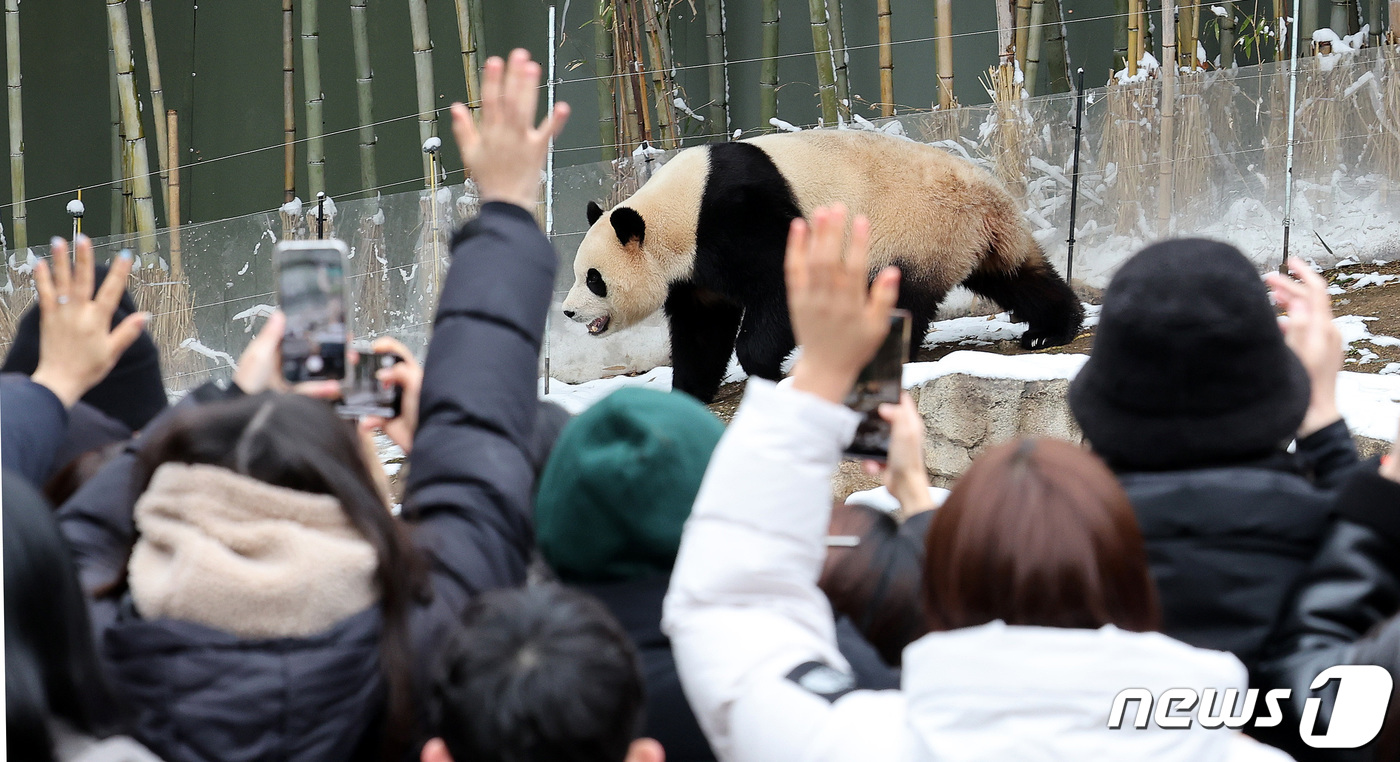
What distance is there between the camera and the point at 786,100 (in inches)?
361

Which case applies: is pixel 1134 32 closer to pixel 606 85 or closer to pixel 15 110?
pixel 606 85

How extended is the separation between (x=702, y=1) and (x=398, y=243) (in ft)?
11.8

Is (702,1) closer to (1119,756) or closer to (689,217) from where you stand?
(689,217)

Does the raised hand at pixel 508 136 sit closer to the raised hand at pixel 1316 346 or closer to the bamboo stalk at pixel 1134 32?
the raised hand at pixel 1316 346

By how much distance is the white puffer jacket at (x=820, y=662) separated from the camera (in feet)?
3.34

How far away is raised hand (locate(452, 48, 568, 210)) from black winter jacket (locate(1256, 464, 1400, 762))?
3.19 feet

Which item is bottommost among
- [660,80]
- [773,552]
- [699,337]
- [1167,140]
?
[699,337]

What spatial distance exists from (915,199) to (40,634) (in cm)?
497

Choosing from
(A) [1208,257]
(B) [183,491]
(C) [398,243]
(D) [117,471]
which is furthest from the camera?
(C) [398,243]

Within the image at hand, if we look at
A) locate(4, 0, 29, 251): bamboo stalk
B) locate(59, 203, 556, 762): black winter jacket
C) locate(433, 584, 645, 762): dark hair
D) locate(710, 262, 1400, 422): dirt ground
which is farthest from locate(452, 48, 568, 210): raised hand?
locate(4, 0, 29, 251): bamboo stalk

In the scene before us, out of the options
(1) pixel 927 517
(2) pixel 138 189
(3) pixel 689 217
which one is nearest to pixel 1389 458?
(1) pixel 927 517

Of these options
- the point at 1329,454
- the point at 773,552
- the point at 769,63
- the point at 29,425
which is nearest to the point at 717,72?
the point at 769,63

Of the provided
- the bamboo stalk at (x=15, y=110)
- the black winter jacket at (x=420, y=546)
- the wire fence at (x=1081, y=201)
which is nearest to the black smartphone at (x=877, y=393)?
the black winter jacket at (x=420, y=546)

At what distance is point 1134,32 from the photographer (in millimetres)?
6668
